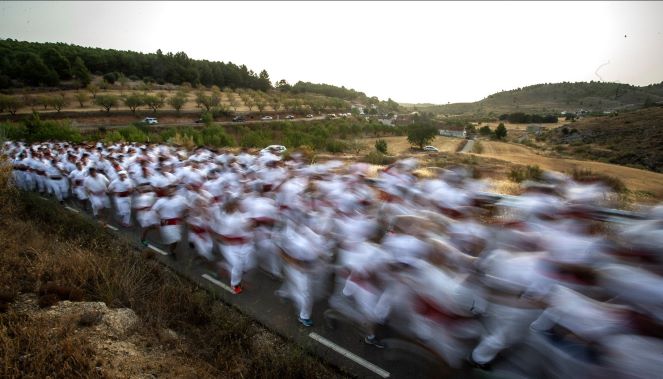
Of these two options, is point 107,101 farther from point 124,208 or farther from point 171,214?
point 171,214

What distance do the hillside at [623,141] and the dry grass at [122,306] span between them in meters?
33.1

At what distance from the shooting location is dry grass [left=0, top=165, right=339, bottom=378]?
14.6 ft

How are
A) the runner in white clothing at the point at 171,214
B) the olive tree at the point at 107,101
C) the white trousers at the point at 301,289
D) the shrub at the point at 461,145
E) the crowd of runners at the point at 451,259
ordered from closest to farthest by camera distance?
1. the crowd of runners at the point at 451,259
2. the white trousers at the point at 301,289
3. the runner in white clothing at the point at 171,214
4. the shrub at the point at 461,145
5. the olive tree at the point at 107,101

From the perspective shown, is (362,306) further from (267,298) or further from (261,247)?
(261,247)

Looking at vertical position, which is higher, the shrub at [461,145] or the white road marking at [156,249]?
the white road marking at [156,249]

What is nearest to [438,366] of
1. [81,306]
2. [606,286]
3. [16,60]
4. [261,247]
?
Result: [606,286]

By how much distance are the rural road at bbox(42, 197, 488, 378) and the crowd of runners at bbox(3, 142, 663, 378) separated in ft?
0.60

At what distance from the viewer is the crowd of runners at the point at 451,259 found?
12.7 feet

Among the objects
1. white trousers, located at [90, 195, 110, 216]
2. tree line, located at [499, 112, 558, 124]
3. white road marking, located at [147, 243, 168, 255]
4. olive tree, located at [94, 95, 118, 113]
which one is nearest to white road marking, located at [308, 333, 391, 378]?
white road marking, located at [147, 243, 168, 255]

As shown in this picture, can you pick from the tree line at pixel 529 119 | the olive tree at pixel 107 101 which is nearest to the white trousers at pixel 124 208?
the olive tree at pixel 107 101

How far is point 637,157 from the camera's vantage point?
2972cm

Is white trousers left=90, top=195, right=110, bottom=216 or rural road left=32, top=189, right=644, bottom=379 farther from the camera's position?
white trousers left=90, top=195, right=110, bottom=216

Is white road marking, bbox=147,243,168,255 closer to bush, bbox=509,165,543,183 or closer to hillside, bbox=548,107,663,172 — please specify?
bush, bbox=509,165,543,183

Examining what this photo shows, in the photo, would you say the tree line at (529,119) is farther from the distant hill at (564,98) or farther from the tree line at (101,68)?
the tree line at (101,68)
